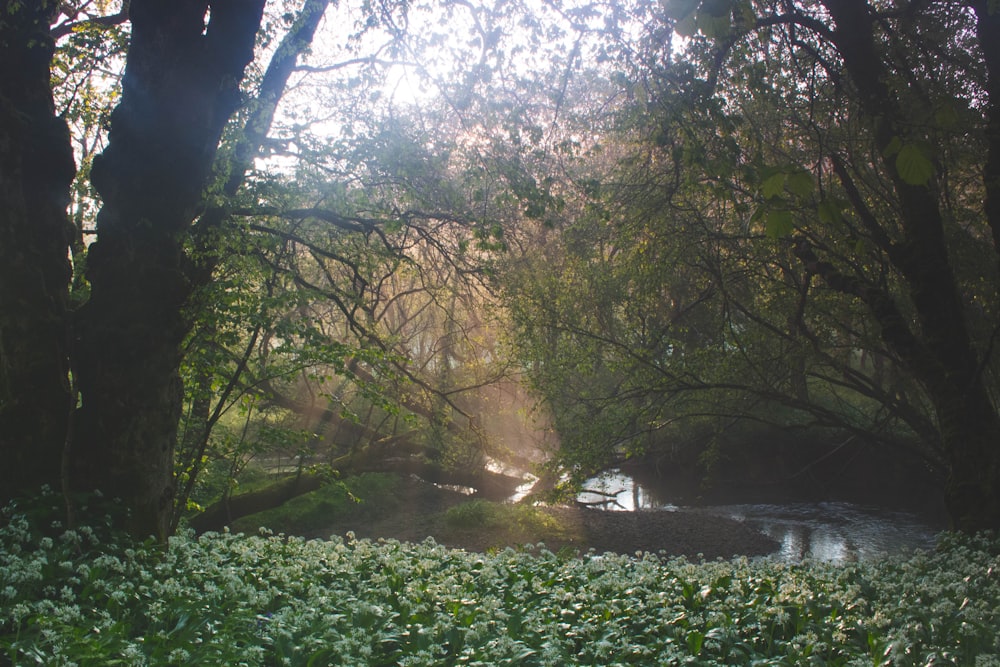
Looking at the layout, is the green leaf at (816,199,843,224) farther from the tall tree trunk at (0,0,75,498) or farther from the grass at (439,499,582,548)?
the grass at (439,499,582,548)

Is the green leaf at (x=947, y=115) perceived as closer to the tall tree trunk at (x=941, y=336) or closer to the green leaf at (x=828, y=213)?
the green leaf at (x=828, y=213)

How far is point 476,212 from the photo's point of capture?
11.6 meters

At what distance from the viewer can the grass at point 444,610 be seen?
13.0 ft

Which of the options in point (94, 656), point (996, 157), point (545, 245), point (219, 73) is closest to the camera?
point (94, 656)

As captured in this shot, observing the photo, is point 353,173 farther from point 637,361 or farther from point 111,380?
point 637,361

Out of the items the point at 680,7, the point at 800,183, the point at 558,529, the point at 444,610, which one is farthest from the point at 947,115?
the point at 558,529

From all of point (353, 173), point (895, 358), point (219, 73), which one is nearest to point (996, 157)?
point (895, 358)

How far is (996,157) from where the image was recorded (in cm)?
761

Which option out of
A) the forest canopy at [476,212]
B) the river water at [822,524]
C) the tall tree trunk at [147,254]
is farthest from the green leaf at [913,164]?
the river water at [822,524]

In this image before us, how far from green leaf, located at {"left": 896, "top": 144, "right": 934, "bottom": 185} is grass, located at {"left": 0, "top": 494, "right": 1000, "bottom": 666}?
283 cm

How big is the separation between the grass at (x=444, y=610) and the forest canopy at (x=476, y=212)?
1.36 m

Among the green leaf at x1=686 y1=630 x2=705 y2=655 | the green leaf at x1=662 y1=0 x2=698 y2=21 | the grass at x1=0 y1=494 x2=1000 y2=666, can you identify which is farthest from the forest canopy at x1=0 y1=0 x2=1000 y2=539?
the green leaf at x1=686 y1=630 x2=705 y2=655

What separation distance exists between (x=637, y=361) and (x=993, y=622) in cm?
709

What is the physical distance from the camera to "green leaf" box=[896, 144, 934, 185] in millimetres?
2336
